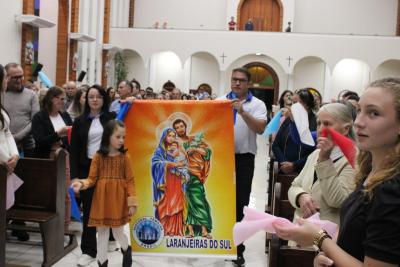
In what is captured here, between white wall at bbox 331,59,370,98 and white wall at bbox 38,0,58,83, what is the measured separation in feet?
48.4

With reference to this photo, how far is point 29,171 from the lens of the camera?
519 centimetres

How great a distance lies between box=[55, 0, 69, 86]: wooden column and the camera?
17828mm

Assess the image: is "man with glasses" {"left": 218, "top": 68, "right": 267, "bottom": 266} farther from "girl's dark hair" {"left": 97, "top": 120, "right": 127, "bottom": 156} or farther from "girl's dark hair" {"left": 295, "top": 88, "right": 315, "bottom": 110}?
"girl's dark hair" {"left": 97, "top": 120, "right": 127, "bottom": 156}

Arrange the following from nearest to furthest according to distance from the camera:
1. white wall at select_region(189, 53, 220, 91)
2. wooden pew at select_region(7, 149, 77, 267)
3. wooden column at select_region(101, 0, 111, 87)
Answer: wooden pew at select_region(7, 149, 77, 267) → wooden column at select_region(101, 0, 111, 87) → white wall at select_region(189, 53, 220, 91)

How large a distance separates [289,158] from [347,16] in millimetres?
22695

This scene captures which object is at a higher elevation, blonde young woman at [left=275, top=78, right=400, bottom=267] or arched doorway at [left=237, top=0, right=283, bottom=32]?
arched doorway at [left=237, top=0, right=283, bottom=32]

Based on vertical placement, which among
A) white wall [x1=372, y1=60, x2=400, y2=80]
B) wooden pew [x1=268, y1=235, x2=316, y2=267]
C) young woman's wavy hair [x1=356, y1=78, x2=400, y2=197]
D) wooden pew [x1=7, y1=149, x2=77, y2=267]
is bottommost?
wooden pew [x1=7, y1=149, x2=77, y2=267]

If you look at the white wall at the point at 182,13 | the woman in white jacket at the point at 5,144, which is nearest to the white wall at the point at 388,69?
the white wall at the point at 182,13

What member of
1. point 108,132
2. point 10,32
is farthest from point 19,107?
point 10,32

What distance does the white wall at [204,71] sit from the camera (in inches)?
1059

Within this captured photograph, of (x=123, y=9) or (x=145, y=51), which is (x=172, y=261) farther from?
(x=123, y=9)

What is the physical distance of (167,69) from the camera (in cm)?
2752

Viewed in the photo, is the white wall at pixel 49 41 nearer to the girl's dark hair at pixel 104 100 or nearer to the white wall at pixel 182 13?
the white wall at pixel 182 13

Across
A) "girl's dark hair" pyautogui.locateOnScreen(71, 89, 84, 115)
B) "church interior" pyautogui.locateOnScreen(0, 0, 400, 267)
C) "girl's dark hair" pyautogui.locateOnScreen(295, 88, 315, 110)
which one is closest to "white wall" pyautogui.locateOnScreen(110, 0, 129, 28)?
"church interior" pyautogui.locateOnScreen(0, 0, 400, 267)
